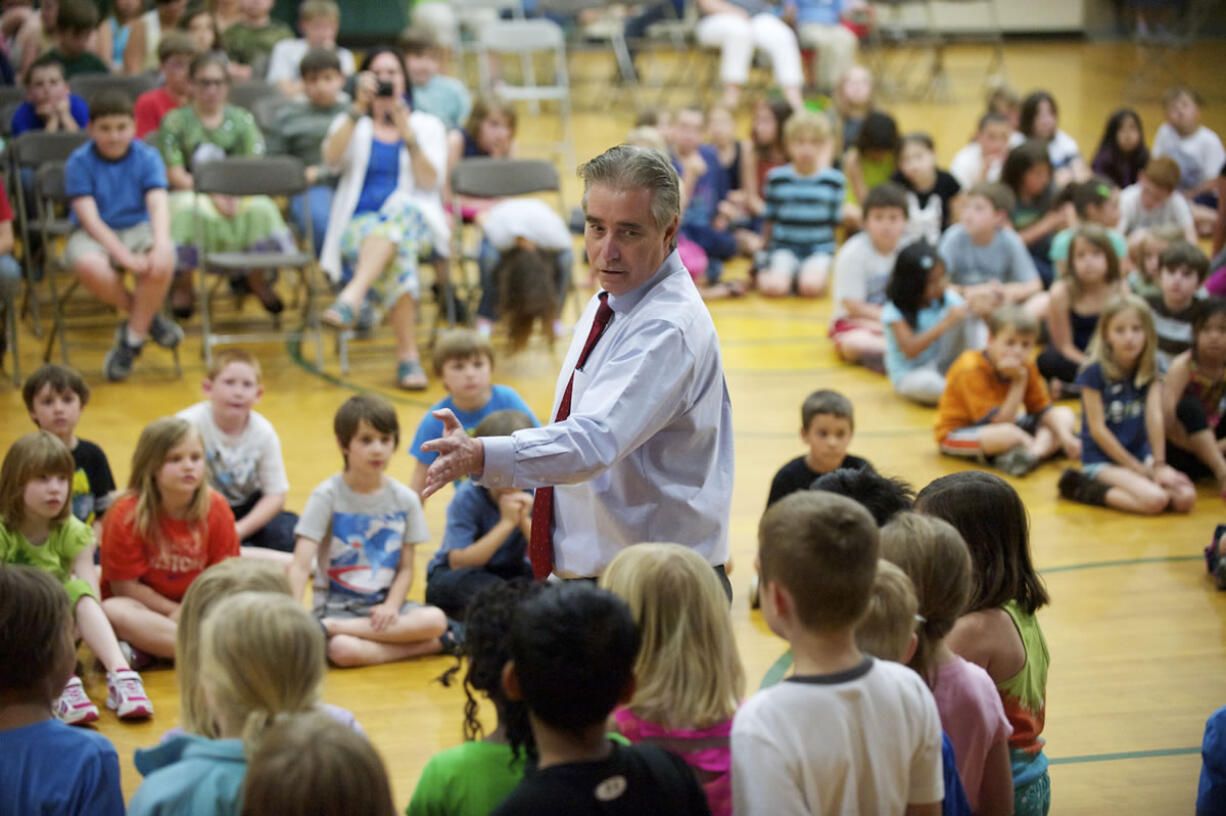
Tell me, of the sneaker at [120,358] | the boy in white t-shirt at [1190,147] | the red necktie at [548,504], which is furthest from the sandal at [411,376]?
the boy in white t-shirt at [1190,147]

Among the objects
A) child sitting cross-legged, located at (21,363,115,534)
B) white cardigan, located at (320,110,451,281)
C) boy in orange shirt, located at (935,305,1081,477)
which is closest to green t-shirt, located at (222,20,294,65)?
white cardigan, located at (320,110,451,281)

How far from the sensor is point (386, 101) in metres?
6.65

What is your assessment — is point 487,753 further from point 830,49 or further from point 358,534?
point 830,49

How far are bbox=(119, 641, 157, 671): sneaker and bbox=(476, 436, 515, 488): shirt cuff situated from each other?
1953 mm

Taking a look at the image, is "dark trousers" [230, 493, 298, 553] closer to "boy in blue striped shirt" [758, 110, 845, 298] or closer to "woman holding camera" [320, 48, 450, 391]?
"woman holding camera" [320, 48, 450, 391]

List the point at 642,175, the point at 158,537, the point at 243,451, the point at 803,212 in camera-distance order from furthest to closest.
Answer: the point at 803,212 < the point at 243,451 < the point at 158,537 < the point at 642,175

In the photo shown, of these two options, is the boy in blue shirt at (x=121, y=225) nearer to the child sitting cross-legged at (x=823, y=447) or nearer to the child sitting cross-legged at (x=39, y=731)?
the child sitting cross-legged at (x=823, y=447)

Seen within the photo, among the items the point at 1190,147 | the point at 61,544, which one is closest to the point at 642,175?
the point at 61,544

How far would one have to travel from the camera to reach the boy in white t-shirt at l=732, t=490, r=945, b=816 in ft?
6.34

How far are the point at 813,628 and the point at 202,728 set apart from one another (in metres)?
0.93

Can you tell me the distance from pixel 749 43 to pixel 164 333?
6631mm

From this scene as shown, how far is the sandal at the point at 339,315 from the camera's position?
6246 millimetres

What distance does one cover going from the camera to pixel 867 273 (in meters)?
6.94

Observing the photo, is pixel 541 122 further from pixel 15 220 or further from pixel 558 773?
pixel 558 773
